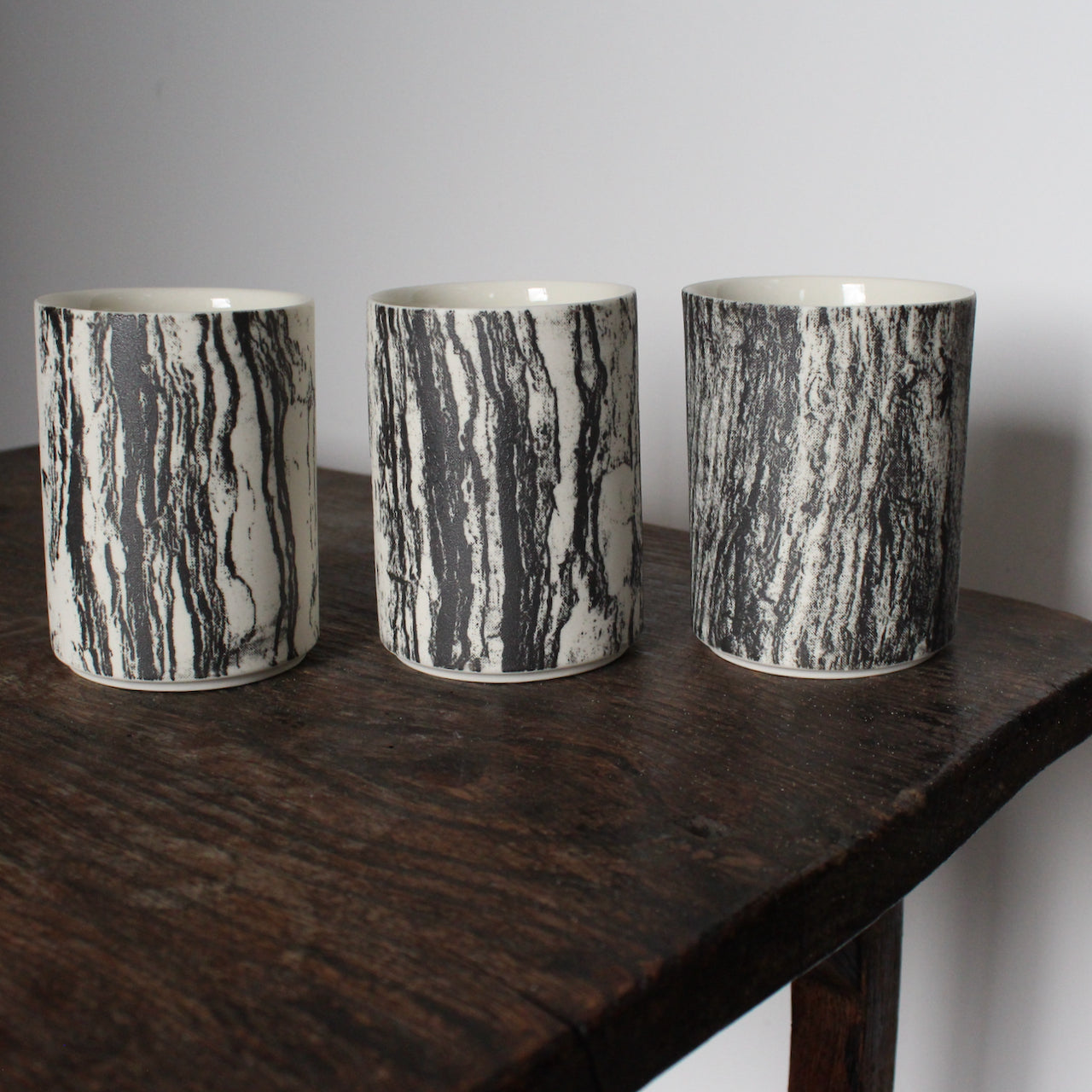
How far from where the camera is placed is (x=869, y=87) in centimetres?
70

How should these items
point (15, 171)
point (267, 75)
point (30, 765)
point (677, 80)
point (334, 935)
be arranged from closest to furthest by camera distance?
point (334, 935) < point (30, 765) < point (677, 80) < point (267, 75) < point (15, 171)

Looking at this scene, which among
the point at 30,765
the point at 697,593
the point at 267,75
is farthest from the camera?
the point at 267,75

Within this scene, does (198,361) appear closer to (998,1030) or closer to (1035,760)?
(1035,760)

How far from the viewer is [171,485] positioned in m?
0.50

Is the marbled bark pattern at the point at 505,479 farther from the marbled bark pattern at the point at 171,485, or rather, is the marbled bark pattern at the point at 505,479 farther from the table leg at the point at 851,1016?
the table leg at the point at 851,1016

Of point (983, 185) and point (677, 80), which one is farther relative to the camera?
point (677, 80)

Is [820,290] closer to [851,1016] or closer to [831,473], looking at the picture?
[831,473]

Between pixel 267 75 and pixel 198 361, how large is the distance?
0.66m

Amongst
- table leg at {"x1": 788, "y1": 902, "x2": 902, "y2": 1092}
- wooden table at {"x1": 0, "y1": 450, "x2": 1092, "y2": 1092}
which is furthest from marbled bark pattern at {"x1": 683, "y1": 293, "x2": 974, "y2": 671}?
table leg at {"x1": 788, "y1": 902, "x2": 902, "y2": 1092}

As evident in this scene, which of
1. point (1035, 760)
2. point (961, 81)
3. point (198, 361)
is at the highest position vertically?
point (961, 81)

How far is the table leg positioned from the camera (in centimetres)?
58

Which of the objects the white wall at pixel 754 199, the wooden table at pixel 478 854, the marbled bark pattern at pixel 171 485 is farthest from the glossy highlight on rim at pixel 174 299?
the white wall at pixel 754 199

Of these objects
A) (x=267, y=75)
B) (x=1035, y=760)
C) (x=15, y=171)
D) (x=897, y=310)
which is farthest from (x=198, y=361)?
(x=15, y=171)

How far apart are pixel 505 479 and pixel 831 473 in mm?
141
